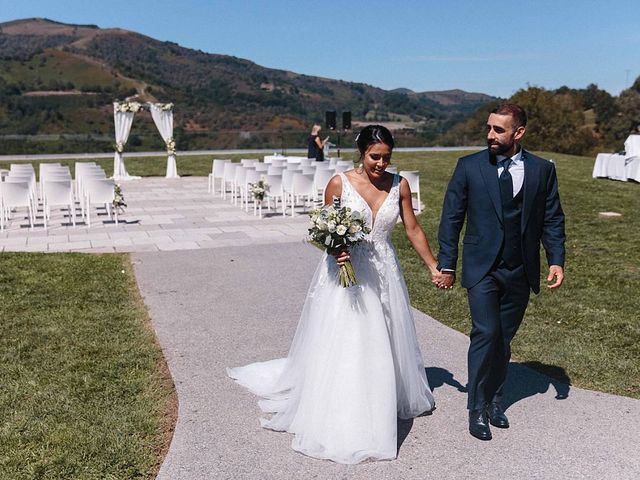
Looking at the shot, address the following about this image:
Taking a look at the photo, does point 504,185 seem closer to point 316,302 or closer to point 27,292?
point 316,302

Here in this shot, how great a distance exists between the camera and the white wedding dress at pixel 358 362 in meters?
3.68

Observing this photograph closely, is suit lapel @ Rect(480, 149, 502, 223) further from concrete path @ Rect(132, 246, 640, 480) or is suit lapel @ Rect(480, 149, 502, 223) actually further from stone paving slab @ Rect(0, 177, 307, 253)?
stone paving slab @ Rect(0, 177, 307, 253)

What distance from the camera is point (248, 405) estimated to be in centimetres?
433

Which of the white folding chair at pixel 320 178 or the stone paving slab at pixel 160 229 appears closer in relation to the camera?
the stone paving slab at pixel 160 229

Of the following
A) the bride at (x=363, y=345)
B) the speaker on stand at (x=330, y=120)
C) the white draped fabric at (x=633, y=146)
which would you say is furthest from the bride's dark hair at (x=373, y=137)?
the white draped fabric at (x=633, y=146)

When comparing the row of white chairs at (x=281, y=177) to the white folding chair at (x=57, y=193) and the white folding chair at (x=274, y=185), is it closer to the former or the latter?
the white folding chair at (x=274, y=185)

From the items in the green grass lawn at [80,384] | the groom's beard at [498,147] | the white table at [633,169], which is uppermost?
the groom's beard at [498,147]

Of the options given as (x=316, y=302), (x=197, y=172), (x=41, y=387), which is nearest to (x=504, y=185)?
(x=316, y=302)

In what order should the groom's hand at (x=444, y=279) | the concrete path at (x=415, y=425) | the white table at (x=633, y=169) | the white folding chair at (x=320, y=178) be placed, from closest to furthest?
the concrete path at (x=415, y=425), the groom's hand at (x=444, y=279), the white folding chair at (x=320, y=178), the white table at (x=633, y=169)

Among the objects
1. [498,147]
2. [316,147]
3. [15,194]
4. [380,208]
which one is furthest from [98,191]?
[498,147]

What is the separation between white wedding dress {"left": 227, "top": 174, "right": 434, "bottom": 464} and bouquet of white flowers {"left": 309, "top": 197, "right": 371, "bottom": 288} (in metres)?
0.15

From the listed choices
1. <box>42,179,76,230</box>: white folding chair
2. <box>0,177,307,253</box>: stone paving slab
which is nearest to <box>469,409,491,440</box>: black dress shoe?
<box>0,177,307,253</box>: stone paving slab

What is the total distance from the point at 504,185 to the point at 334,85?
505 feet

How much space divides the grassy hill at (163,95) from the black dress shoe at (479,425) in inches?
1324
